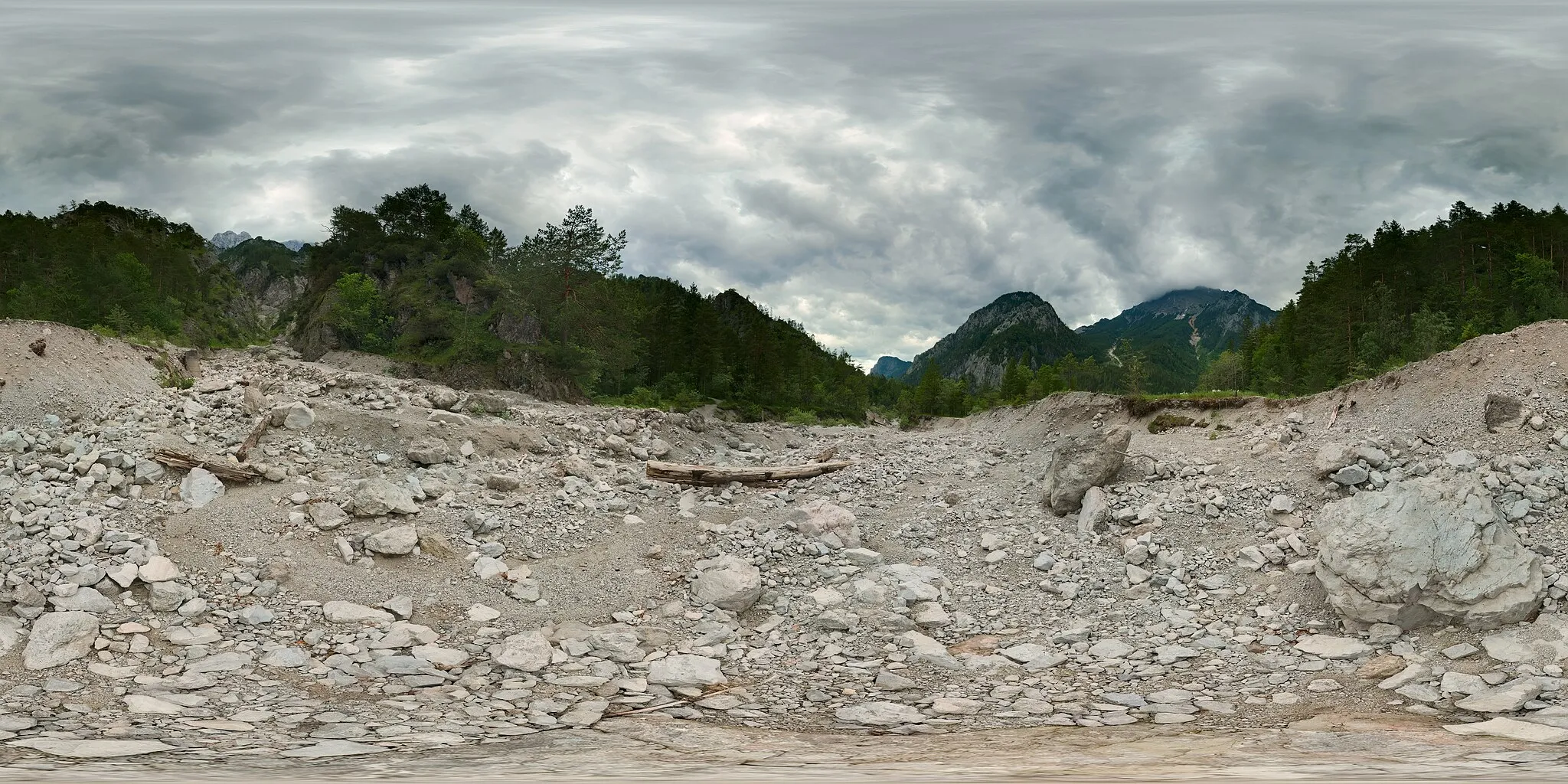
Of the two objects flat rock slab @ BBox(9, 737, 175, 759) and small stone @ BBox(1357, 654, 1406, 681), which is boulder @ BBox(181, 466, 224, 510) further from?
small stone @ BBox(1357, 654, 1406, 681)

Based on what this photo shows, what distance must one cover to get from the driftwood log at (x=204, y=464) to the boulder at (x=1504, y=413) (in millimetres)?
23475

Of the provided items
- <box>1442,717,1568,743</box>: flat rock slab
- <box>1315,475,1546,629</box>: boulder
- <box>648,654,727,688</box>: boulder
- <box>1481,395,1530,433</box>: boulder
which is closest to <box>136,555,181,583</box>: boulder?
<box>648,654,727,688</box>: boulder

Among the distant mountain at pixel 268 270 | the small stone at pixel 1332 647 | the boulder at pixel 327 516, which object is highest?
the distant mountain at pixel 268 270

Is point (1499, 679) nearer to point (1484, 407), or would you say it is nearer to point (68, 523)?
point (1484, 407)

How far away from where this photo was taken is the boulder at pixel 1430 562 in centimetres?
941

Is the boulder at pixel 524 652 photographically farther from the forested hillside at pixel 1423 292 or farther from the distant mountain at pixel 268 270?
the distant mountain at pixel 268 270

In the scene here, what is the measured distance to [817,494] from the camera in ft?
58.1

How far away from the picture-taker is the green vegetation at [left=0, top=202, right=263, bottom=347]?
4128 centimetres

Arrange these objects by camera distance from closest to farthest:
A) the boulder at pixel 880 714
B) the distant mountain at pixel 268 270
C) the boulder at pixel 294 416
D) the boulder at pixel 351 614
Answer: the boulder at pixel 880 714, the boulder at pixel 351 614, the boulder at pixel 294 416, the distant mountain at pixel 268 270

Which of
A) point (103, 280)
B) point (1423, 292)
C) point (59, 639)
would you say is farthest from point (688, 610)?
point (1423, 292)

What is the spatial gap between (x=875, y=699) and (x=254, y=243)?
7201 inches

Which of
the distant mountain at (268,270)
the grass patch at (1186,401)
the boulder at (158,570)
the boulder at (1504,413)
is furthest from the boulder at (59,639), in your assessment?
the distant mountain at (268,270)

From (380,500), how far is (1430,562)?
15163 mm

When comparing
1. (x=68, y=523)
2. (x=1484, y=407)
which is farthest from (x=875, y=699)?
(x=1484, y=407)
